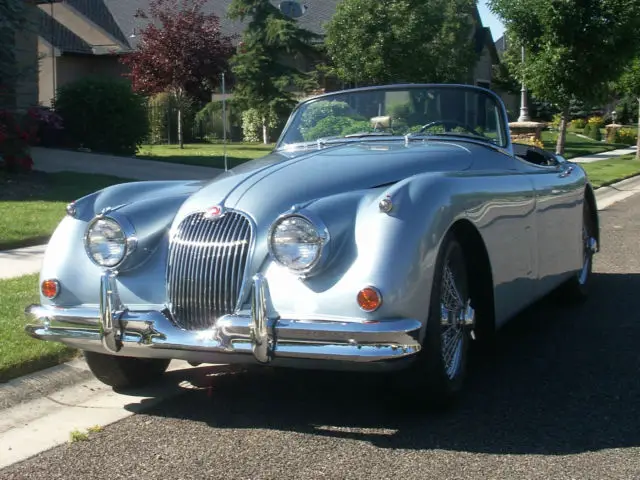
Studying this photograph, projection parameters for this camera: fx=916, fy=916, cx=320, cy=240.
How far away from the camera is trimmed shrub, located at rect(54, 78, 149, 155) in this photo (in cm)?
1988

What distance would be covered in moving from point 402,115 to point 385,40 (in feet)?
60.2

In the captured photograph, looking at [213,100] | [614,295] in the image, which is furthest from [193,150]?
[614,295]

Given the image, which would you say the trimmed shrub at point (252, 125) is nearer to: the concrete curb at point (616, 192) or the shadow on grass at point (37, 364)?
the concrete curb at point (616, 192)

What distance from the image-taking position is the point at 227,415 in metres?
4.55

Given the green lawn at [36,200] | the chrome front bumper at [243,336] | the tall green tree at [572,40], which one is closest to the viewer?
the chrome front bumper at [243,336]

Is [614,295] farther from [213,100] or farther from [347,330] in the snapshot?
[213,100]

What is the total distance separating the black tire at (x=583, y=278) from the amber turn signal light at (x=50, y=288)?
13.0 feet

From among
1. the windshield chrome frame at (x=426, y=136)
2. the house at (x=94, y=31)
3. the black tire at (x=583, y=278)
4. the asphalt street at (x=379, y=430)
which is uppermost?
the house at (x=94, y=31)

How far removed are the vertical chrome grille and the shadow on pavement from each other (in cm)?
60

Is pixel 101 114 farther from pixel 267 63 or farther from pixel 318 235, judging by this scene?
pixel 318 235

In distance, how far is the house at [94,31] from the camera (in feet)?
104

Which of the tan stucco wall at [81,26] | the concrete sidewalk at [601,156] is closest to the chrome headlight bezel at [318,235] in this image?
the concrete sidewalk at [601,156]

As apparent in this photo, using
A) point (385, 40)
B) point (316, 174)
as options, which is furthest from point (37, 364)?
point (385, 40)

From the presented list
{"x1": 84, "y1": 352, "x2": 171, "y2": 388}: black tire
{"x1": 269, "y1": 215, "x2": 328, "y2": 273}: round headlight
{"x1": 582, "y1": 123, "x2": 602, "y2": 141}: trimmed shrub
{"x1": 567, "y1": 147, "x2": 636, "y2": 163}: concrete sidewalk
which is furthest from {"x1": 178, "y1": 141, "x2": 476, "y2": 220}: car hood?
{"x1": 582, "y1": 123, "x2": 602, "y2": 141}: trimmed shrub
